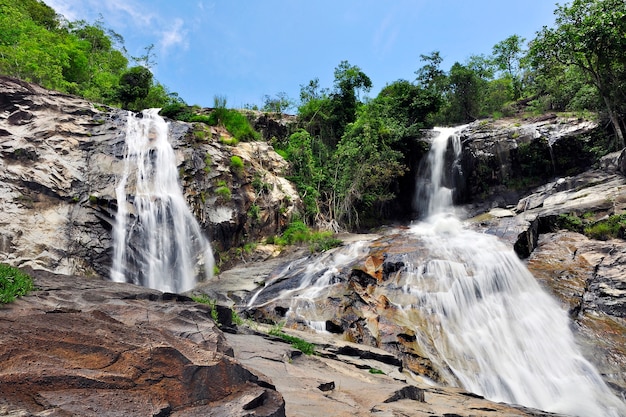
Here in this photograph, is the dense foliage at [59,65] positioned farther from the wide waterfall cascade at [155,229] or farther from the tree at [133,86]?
the wide waterfall cascade at [155,229]

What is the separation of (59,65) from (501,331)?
2876 cm

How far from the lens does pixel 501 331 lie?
9.80 metres

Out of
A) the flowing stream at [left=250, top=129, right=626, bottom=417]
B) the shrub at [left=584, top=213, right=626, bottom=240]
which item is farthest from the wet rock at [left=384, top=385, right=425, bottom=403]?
the shrub at [left=584, top=213, right=626, bottom=240]

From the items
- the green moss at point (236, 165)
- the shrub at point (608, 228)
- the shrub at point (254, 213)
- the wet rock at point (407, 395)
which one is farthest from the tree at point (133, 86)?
the wet rock at point (407, 395)

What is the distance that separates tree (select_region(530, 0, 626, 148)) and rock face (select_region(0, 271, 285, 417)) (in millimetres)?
20559

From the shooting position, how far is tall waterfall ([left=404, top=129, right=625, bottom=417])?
8.09 metres

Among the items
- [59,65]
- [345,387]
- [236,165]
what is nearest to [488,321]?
[345,387]

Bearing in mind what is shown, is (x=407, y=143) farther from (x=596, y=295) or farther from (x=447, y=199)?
(x=596, y=295)

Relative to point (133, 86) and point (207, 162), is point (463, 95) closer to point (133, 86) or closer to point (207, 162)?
point (207, 162)

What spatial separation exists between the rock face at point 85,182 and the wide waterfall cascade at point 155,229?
464mm

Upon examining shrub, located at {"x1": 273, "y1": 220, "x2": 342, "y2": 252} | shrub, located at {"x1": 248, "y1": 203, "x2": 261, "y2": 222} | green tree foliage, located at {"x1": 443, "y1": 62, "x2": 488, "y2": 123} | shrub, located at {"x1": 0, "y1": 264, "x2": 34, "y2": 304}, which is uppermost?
green tree foliage, located at {"x1": 443, "y1": 62, "x2": 488, "y2": 123}

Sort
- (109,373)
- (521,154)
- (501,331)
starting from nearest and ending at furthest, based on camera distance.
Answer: (109,373), (501,331), (521,154)

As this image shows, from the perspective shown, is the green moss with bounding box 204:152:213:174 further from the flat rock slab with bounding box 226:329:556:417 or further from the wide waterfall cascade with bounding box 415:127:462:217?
the wide waterfall cascade with bounding box 415:127:462:217

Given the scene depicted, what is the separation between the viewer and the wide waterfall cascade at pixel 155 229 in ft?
47.3
